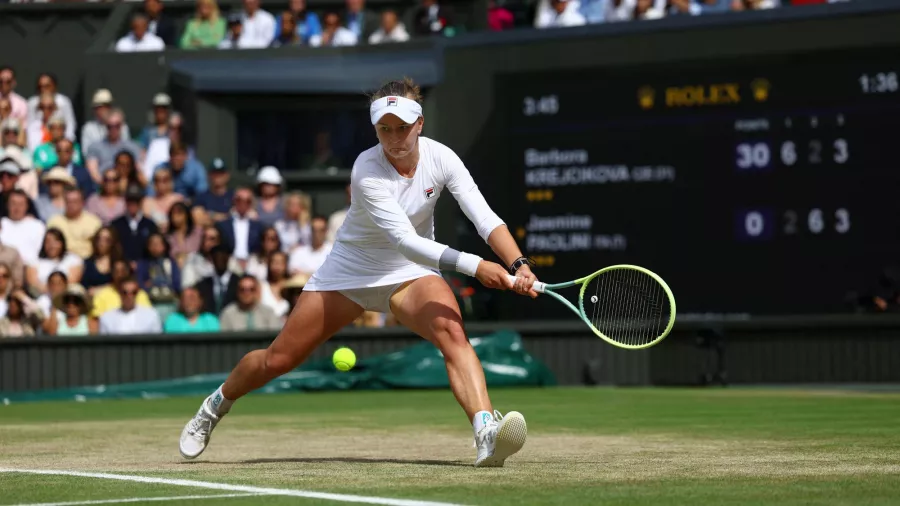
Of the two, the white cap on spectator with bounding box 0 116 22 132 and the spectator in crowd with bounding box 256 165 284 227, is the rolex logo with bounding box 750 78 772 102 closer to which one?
the spectator in crowd with bounding box 256 165 284 227

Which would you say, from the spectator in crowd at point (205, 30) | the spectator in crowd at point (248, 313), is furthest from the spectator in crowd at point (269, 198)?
the spectator in crowd at point (205, 30)

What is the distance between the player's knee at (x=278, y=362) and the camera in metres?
7.91

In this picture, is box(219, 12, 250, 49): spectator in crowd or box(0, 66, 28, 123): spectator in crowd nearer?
box(0, 66, 28, 123): spectator in crowd

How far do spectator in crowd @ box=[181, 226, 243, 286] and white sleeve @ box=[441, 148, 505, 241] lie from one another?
31.2ft

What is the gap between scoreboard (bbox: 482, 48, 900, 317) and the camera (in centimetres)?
1544

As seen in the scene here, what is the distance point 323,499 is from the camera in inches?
231

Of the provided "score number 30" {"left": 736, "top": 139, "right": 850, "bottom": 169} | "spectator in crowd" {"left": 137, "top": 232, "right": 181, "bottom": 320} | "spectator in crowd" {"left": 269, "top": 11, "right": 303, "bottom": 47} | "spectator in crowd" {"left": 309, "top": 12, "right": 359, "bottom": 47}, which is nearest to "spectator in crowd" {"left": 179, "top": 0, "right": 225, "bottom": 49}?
"spectator in crowd" {"left": 269, "top": 11, "right": 303, "bottom": 47}

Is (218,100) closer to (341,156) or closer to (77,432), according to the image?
(341,156)

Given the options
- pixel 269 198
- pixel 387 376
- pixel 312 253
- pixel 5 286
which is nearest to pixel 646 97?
pixel 312 253

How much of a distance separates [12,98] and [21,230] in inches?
99.7

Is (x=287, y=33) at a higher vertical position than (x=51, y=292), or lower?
higher

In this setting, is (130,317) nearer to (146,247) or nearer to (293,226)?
(146,247)

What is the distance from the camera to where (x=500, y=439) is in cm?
706

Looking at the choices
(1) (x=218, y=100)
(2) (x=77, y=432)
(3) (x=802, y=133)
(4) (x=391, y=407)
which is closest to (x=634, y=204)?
(3) (x=802, y=133)
